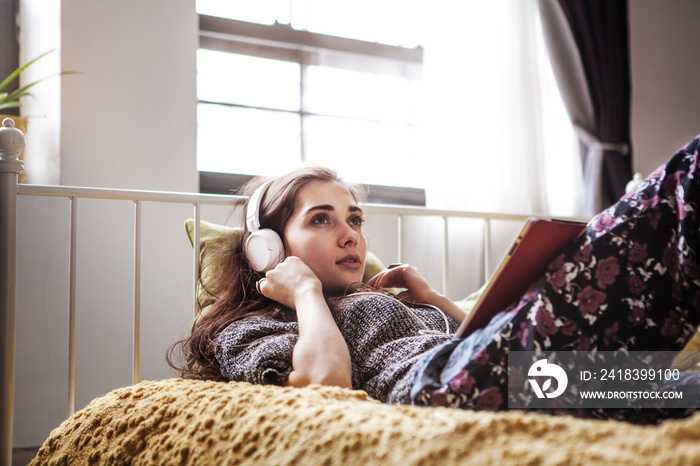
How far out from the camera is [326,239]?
4.35 feet

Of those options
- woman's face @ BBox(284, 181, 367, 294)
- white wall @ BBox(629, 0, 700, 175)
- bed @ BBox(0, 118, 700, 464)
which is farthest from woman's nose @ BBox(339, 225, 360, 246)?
white wall @ BBox(629, 0, 700, 175)

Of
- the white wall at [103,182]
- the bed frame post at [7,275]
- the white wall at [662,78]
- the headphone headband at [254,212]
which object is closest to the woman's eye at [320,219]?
the headphone headband at [254,212]

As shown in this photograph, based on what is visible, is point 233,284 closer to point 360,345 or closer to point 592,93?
point 360,345

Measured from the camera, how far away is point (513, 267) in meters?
0.75

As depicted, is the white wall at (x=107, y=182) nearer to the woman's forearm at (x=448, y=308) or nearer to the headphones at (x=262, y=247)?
the headphones at (x=262, y=247)

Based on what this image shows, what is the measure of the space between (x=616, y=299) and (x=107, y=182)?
1.62 meters

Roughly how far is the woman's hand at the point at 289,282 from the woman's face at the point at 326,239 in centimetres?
10

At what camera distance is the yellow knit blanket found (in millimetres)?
486

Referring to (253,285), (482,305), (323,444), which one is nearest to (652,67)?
(253,285)

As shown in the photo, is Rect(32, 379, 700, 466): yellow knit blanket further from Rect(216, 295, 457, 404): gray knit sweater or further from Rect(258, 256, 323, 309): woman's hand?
Rect(258, 256, 323, 309): woman's hand

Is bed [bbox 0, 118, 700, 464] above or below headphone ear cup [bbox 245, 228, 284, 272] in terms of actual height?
below

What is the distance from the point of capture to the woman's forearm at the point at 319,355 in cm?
96

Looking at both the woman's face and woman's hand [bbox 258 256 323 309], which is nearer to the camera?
woman's hand [bbox 258 256 323 309]

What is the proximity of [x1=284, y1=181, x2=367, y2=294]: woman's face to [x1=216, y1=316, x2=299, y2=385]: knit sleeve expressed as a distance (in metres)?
0.18
